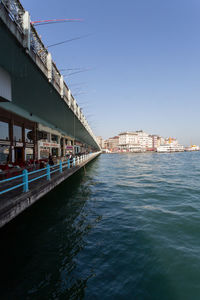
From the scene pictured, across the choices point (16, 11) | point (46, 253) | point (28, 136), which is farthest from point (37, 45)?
point (28, 136)

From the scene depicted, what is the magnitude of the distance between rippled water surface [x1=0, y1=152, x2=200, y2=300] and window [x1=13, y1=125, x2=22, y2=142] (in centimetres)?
940

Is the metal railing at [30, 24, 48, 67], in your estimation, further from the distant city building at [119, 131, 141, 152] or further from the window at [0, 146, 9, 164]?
the distant city building at [119, 131, 141, 152]

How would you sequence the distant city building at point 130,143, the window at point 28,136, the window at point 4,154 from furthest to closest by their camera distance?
the distant city building at point 130,143 → the window at point 28,136 → the window at point 4,154

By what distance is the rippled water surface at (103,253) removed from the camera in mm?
3488

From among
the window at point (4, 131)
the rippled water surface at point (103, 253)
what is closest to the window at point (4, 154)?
the window at point (4, 131)

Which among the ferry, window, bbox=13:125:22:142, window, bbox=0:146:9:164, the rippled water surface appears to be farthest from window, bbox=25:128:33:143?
the ferry

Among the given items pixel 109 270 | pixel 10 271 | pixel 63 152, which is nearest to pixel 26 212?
pixel 10 271

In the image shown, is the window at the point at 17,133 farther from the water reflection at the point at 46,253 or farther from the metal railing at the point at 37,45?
the water reflection at the point at 46,253

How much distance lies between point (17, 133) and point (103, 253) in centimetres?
1449

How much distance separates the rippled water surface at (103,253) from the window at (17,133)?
30.8 feet

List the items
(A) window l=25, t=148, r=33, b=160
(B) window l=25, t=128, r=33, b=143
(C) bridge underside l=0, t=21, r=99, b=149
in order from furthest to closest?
(A) window l=25, t=148, r=33, b=160
(B) window l=25, t=128, r=33, b=143
(C) bridge underside l=0, t=21, r=99, b=149

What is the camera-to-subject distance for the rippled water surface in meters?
3.49

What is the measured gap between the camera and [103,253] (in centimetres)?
470

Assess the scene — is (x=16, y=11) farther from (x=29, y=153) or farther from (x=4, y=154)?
(x=29, y=153)
